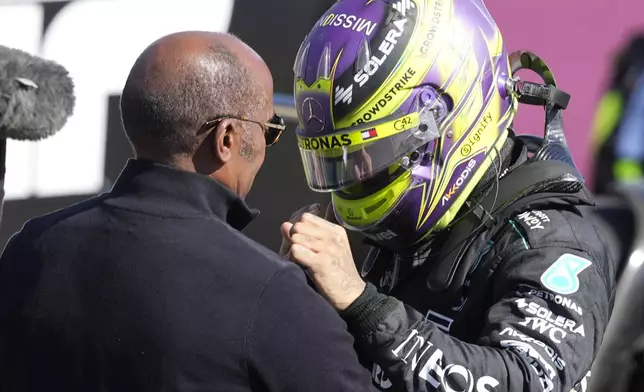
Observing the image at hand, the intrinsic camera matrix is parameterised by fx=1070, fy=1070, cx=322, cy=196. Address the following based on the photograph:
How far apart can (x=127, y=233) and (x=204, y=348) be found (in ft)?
0.99

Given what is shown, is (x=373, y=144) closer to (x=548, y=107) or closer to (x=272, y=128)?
(x=272, y=128)

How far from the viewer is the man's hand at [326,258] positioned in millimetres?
2344

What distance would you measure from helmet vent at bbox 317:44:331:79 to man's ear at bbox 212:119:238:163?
519 mm

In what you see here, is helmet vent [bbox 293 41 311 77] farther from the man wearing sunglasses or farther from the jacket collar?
the jacket collar

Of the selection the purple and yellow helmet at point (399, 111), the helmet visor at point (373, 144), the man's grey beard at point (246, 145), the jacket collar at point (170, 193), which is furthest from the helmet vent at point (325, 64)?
the jacket collar at point (170, 193)

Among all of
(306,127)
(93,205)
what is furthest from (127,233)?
(306,127)

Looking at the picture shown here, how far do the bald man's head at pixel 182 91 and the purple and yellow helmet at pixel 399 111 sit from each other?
0.47 metres

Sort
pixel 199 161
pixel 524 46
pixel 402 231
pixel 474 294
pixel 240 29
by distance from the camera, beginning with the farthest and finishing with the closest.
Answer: pixel 240 29 < pixel 524 46 < pixel 402 231 < pixel 474 294 < pixel 199 161

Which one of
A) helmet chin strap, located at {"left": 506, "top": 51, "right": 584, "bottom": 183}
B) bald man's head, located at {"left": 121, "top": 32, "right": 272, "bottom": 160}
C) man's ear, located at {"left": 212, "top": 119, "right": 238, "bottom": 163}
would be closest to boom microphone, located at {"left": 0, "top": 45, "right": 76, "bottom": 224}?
bald man's head, located at {"left": 121, "top": 32, "right": 272, "bottom": 160}

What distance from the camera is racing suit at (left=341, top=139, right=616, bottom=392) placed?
234cm

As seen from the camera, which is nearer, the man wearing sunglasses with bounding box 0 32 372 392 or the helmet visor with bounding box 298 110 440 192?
the man wearing sunglasses with bounding box 0 32 372 392

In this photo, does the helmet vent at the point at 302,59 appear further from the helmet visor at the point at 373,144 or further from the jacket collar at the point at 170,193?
the jacket collar at the point at 170,193

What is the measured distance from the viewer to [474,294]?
2623 mm

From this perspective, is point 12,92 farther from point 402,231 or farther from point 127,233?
point 402,231
